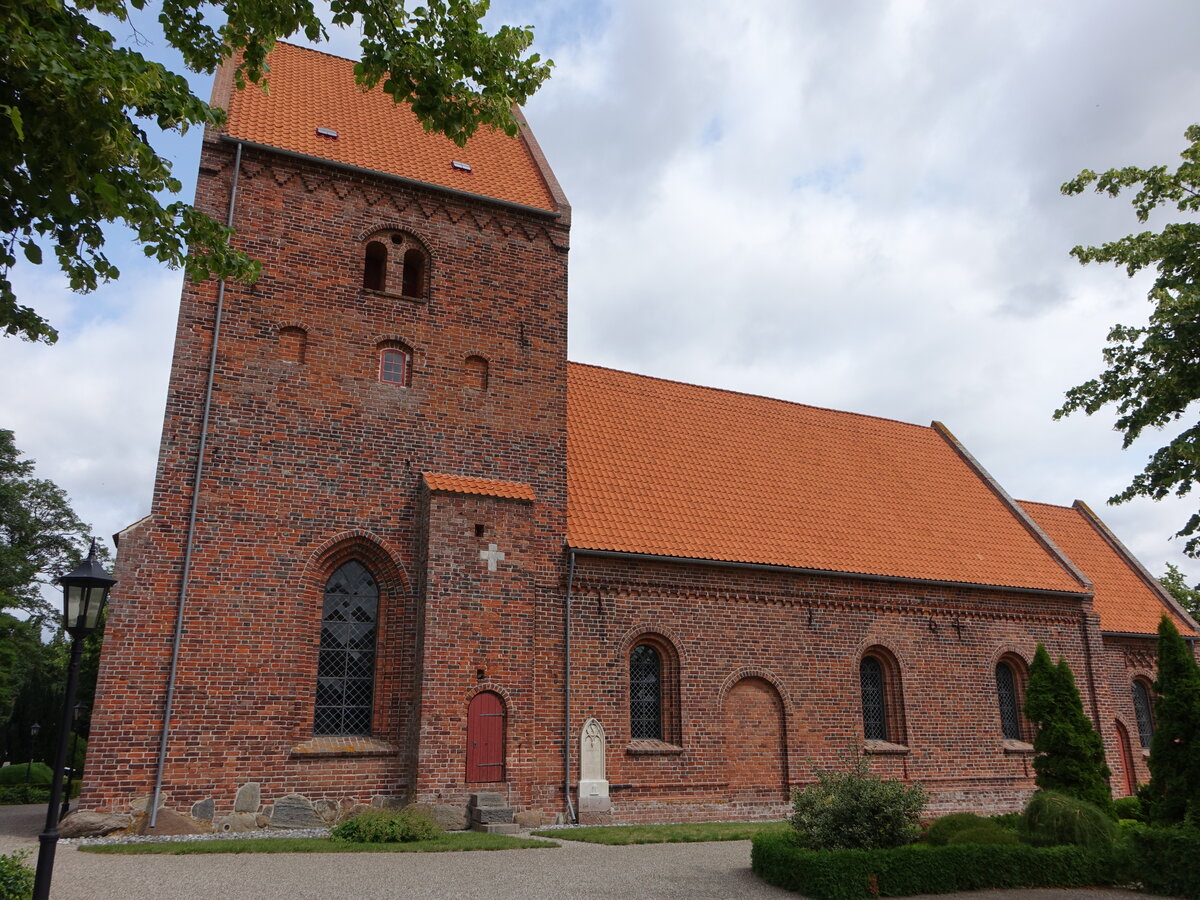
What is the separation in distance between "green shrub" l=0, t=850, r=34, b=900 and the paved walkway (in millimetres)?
678

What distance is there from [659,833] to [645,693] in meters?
2.91

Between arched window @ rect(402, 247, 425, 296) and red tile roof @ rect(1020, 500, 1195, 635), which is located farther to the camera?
red tile roof @ rect(1020, 500, 1195, 635)

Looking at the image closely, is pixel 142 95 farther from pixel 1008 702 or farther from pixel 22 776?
pixel 22 776

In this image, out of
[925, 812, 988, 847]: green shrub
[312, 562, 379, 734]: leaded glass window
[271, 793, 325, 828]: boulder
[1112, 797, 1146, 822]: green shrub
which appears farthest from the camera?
[1112, 797, 1146, 822]: green shrub

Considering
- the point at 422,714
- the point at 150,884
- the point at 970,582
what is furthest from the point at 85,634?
the point at 970,582

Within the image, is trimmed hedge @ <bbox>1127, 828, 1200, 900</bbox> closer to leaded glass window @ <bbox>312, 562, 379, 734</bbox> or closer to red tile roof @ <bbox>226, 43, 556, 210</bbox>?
leaded glass window @ <bbox>312, 562, 379, 734</bbox>

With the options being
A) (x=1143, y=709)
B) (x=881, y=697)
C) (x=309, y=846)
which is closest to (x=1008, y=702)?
(x=881, y=697)

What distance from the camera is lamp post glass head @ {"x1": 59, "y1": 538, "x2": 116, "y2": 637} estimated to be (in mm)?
7898

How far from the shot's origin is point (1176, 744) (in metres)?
11.4

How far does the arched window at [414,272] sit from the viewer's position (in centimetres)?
1553

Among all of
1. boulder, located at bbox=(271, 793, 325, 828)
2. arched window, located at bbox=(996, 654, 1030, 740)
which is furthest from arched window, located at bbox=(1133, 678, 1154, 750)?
boulder, located at bbox=(271, 793, 325, 828)

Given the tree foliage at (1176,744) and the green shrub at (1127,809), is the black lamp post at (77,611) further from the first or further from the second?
the green shrub at (1127,809)

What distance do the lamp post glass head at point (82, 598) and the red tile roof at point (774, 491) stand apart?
7.96 metres

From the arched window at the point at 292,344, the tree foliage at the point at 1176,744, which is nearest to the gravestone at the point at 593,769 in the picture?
the arched window at the point at 292,344
